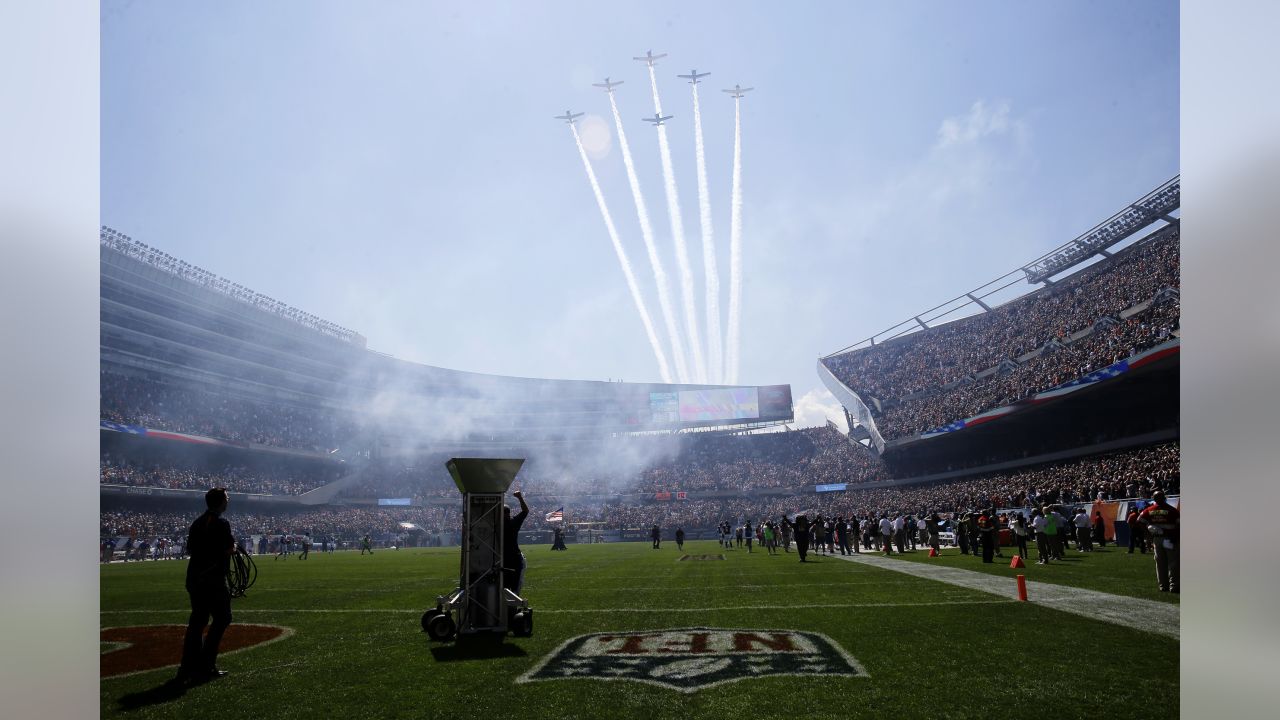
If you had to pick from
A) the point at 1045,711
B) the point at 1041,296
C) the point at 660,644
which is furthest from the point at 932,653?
the point at 1041,296

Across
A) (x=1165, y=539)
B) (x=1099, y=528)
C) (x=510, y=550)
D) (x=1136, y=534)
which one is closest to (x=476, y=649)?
(x=510, y=550)

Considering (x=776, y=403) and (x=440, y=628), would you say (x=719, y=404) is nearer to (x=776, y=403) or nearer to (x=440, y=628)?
(x=776, y=403)

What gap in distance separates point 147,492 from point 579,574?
41.8 m

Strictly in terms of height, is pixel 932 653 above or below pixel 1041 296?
below

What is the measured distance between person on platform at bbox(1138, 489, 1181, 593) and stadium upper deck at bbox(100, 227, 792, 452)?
57588 mm

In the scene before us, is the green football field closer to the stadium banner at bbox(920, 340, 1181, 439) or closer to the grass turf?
the grass turf

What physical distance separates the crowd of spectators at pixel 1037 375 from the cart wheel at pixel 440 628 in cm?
3275

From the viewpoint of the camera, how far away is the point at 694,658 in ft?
27.7

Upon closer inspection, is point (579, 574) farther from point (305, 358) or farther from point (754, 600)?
point (305, 358)

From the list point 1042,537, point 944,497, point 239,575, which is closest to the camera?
point 239,575

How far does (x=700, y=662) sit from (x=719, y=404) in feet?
253

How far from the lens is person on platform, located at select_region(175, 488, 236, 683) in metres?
7.91

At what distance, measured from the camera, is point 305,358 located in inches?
3137

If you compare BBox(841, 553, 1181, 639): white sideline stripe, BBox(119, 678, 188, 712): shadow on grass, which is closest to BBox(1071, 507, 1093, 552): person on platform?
BBox(841, 553, 1181, 639): white sideline stripe
